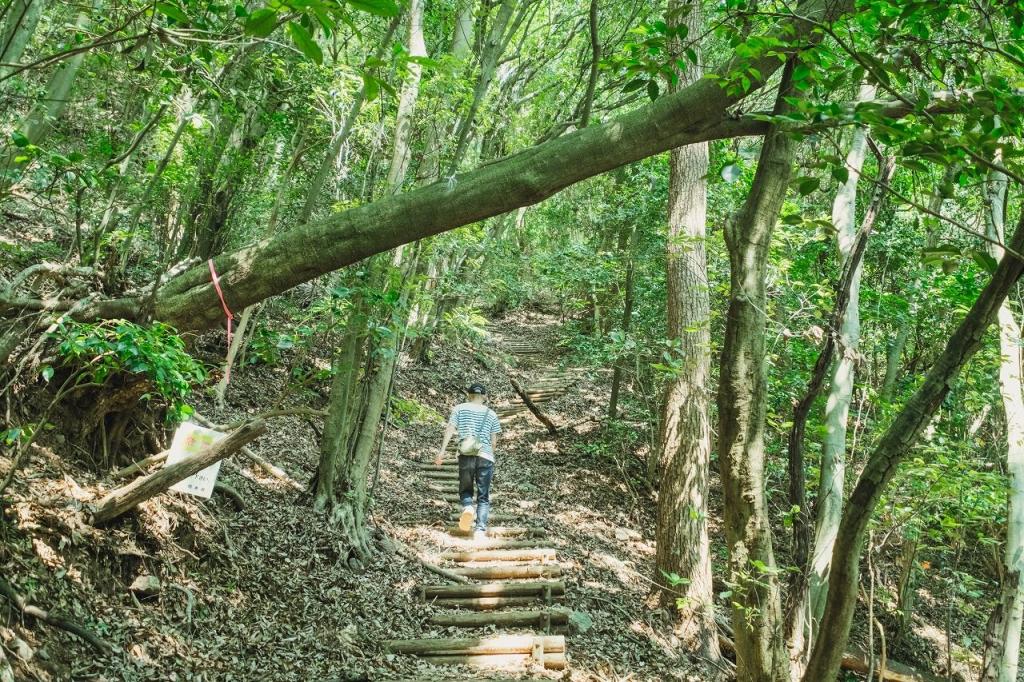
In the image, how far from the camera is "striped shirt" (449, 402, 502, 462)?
820cm

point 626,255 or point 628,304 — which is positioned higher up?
point 626,255

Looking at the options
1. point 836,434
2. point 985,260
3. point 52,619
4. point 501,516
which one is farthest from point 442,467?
point 985,260

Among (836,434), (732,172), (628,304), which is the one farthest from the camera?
(628,304)

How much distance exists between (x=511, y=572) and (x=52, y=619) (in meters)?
4.67

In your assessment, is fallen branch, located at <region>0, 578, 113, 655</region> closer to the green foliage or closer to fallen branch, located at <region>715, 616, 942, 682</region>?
the green foliage

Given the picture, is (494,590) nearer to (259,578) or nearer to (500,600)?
(500,600)

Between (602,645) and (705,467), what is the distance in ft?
7.76

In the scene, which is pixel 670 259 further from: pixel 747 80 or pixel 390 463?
pixel 390 463

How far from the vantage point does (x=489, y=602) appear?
6820mm

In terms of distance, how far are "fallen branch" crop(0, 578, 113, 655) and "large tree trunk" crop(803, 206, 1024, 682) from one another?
367 centimetres

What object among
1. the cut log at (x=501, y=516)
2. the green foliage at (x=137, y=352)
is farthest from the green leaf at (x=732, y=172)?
the cut log at (x=501, y=516)

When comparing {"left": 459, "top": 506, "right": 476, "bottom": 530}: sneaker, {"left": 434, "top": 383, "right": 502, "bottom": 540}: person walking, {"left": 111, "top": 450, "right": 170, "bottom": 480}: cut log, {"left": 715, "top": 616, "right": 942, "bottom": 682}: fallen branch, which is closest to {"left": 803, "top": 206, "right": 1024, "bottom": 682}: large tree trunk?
{"left": 111, "top": 450, "right": 170, "bottom": 480}: cut log

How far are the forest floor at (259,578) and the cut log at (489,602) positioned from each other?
0.33 meters

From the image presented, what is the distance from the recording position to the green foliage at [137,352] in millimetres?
3566
